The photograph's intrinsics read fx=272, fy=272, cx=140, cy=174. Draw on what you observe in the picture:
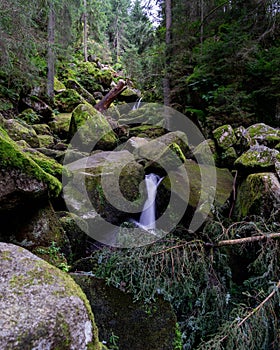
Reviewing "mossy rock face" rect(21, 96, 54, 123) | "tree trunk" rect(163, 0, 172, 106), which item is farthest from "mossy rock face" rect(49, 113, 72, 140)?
"tree trunk" rect(163, 0, 172, 106)

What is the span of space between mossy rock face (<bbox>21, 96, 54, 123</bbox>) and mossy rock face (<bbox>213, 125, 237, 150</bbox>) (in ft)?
27.3

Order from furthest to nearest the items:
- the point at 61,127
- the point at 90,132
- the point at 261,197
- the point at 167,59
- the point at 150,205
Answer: the point at 61,127 < the point at 167,59 < the point at 90,132 < the point at 150,205 < the point at 261,197

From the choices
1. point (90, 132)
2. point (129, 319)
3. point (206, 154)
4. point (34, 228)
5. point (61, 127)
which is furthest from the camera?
point (61, 127)

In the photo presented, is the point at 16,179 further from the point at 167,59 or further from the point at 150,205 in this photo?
the point at 167,59

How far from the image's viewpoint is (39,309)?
1688 millimetres

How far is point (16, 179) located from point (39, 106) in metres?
10.2

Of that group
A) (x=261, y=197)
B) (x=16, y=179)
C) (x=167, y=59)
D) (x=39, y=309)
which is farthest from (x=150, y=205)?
(x=167, y=59)

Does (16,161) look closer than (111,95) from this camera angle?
Yes

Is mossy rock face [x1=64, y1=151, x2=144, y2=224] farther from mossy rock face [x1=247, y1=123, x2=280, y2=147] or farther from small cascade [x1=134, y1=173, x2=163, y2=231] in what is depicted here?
mossy rock face [x1=247, y1=123, x2=280, y2=147]

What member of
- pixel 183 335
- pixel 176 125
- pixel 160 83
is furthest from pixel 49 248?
pixel 160 83

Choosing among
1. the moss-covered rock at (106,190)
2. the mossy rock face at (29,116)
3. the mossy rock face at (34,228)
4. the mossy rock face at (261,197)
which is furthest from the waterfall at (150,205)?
the mossy rock face at (29,116)

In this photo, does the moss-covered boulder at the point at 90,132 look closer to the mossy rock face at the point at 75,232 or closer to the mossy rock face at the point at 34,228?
the mossy rock face at the point at 75,232

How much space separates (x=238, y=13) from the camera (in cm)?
1019

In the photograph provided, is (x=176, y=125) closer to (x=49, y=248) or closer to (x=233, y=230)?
(x=233, y=230)
